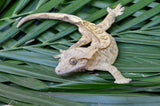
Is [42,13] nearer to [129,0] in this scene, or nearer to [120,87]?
[129,0]

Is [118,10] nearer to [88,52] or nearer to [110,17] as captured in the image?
[110,17]

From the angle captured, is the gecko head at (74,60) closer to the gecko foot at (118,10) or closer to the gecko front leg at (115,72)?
the gecko front leg at (115,72)

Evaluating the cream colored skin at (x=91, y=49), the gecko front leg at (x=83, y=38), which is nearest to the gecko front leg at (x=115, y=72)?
the cream colored skin at (x=91, y=49)

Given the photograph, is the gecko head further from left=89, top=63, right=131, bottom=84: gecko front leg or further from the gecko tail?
the gecko tail

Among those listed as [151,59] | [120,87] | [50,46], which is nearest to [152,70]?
[151,59]

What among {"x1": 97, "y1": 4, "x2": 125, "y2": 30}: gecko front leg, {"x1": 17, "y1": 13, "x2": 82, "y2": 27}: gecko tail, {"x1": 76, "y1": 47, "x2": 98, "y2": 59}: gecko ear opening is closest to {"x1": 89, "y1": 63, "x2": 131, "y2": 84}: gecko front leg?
{"x1": 76, "y1": 47, "x2": 98, "y2": 59}: gecko ear opening
